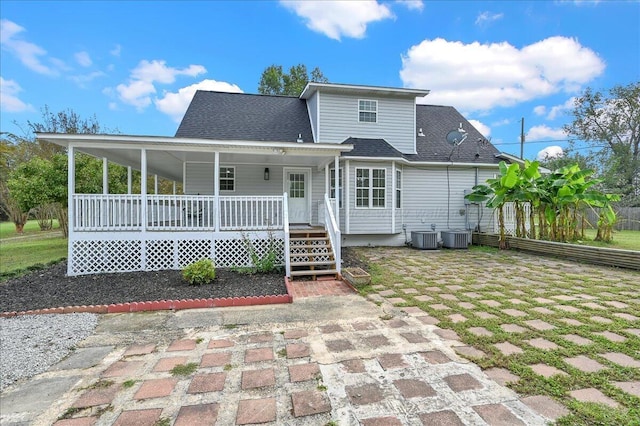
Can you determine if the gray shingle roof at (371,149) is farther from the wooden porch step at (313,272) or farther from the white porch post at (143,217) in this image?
the white porch post at (143,217)

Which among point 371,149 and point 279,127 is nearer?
point 371,149

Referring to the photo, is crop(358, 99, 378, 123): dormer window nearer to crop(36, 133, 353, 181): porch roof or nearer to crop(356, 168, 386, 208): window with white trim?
crop(356, 168, 386, 208): window with white trim

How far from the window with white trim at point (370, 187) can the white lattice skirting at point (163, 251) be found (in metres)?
4.13

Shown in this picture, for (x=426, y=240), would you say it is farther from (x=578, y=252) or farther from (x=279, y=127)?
(x=279, y=127)

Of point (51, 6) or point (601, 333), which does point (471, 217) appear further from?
point (51, 6)

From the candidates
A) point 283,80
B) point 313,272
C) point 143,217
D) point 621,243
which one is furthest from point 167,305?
point 283,80

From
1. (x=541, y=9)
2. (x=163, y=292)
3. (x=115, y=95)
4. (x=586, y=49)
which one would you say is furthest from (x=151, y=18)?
(x=586, y=49)

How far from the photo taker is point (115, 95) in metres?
21.2

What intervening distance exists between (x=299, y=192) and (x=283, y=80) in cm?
1983

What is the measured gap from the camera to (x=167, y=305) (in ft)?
17.2

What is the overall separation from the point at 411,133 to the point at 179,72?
15907mm

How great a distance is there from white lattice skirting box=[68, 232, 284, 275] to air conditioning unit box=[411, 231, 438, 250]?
5.76m

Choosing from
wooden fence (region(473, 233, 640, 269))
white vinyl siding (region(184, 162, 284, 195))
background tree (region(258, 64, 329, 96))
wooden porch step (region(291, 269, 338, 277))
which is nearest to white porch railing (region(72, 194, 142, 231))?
white vinyl siding (region(184, 162, 284, 195))

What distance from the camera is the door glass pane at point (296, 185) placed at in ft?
37.5
